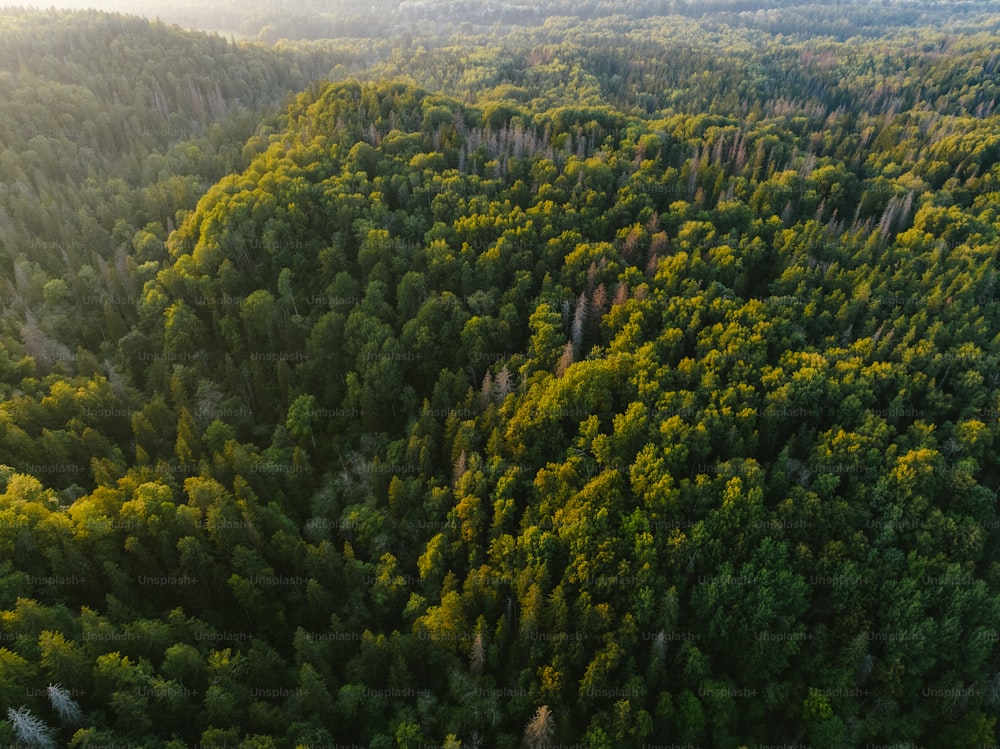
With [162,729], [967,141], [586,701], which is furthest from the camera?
[967,141]

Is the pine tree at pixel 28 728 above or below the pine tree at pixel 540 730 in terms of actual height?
above

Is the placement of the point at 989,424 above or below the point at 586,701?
above

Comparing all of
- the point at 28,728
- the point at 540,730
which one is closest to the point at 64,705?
the point at 28,728

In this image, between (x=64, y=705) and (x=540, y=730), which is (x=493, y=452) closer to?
(x=540, y=730)

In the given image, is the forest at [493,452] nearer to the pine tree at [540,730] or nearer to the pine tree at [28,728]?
the pine tree at [28,728]

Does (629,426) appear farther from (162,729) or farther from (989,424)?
(162,729)

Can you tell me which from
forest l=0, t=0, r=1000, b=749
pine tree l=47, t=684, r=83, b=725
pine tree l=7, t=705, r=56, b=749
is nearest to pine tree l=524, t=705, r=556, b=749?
forest l=0, t=0, r=1000, b=749

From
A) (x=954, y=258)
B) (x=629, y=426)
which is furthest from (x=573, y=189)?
(x=954, y=258)

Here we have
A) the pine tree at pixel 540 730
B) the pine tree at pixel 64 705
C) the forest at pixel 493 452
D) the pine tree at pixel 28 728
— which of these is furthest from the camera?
the forest at pixel 493 452

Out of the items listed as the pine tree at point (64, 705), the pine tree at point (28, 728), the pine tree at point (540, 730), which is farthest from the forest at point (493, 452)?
the pine tree at point (64, 705)
